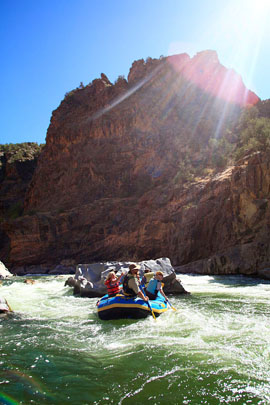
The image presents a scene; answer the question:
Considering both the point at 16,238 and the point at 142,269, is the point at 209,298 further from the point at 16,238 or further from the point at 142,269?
the point at 16,238

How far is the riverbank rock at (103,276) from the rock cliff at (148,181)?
289 inches

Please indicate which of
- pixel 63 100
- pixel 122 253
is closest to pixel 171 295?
pixel 122 253

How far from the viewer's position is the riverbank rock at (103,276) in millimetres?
10258

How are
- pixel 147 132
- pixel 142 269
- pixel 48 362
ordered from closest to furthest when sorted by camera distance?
pixel 48 362
pixel 142 269
pixel 147 132

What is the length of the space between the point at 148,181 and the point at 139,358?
111 ft

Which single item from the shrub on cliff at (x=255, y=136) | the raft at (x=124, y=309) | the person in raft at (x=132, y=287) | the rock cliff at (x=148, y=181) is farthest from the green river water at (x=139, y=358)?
the shrub on cliff at (x=255, y=136)

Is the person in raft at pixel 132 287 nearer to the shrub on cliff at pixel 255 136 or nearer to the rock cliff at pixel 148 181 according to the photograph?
the rock cliff at pixel 148 181

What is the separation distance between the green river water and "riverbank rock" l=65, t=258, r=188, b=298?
266cm

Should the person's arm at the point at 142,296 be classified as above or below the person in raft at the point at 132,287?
below

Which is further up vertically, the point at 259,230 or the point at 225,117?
the point at 225,117

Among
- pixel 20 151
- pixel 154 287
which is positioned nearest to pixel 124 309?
pixel 154 287

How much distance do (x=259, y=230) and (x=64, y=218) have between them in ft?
79.2

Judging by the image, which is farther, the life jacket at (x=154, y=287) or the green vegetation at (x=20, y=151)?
the green vegetation at (x=20, y=151)

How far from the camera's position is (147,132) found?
41.4 meters
